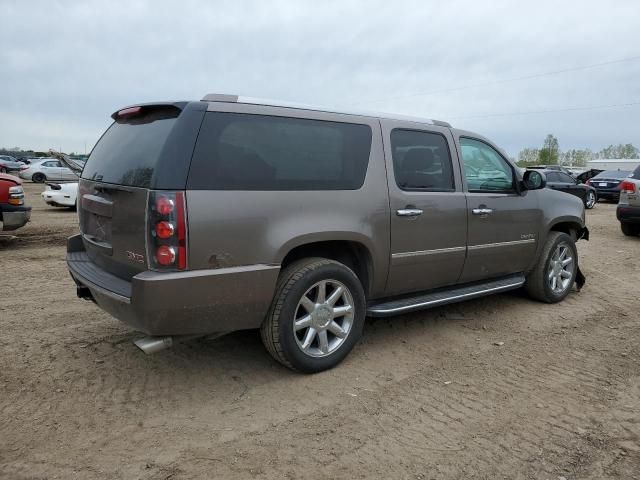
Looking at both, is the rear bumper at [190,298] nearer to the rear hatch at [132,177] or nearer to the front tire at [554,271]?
the rear hatch at [132,177]

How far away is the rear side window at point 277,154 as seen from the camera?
10.5 ft

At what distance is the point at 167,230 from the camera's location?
3002 mm

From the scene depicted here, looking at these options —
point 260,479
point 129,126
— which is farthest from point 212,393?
point 129,126

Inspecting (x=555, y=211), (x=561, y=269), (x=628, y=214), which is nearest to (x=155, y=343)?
(x=555, y=211)

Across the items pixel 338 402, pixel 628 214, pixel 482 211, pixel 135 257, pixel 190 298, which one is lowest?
pixel 338 402

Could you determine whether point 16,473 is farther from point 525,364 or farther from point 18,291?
point 18,291

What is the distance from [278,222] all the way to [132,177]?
3.18ft

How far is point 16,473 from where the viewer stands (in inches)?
100

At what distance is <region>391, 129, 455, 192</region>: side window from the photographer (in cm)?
417

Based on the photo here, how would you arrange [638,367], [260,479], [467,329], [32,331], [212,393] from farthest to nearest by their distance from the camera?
1. [467,329]
2. [32,331]
3. [638,367]
4. [212,393]
5. [260,479]

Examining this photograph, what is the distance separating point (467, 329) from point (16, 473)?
12.0 ft

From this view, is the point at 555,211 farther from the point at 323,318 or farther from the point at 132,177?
the point at 132,177

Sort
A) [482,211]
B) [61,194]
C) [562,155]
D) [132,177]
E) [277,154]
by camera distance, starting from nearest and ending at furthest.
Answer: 1. [132,177]
2. [277,154]
3. [482,211]
4. [61,194]
5. [562,155]

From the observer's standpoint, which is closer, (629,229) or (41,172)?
(629,229)
